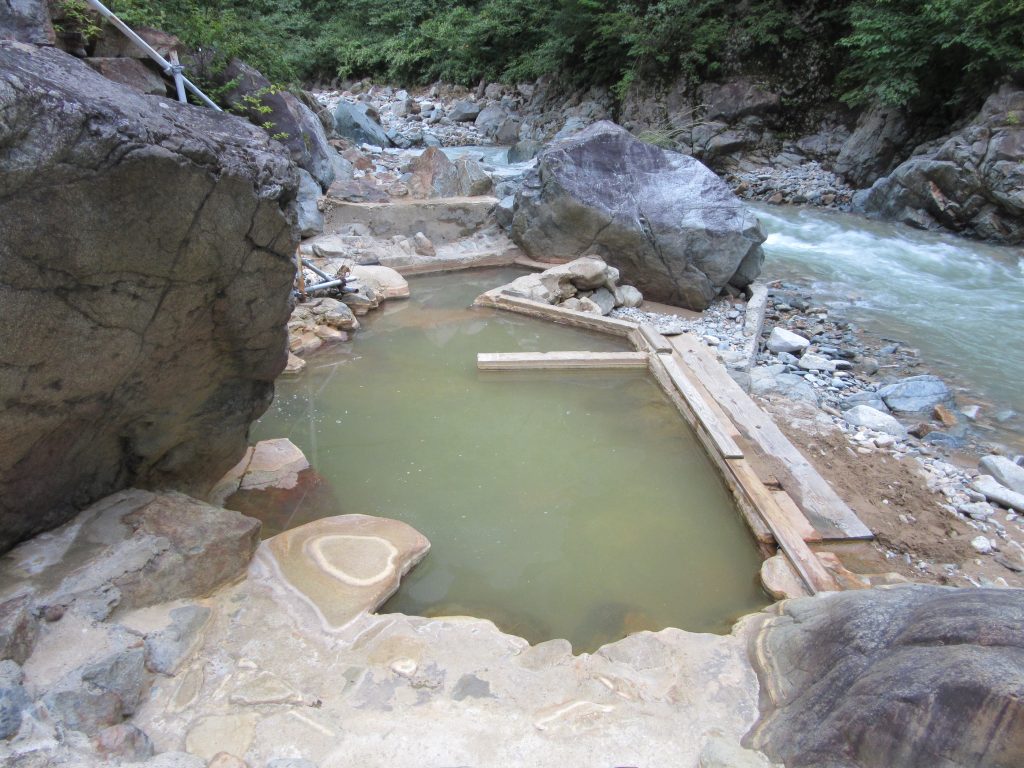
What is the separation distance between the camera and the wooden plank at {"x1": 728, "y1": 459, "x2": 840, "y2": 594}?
2.89 m

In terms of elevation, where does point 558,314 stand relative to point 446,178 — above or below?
below

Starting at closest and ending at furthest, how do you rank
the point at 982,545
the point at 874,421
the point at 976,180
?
the point at 982,545
the point at 874,421
the point at 976,180

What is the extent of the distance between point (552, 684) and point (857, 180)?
47.2ft

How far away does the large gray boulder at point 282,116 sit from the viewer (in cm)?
815

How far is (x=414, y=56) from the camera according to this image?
22094mm

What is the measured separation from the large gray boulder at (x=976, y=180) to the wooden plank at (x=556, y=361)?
885 centimetres

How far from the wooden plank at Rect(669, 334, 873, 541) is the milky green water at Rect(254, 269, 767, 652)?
360 millimetres

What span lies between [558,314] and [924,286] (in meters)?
5.78

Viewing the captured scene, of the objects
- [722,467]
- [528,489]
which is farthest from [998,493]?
[528,489]

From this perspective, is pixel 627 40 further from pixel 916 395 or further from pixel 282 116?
pixel 916 395

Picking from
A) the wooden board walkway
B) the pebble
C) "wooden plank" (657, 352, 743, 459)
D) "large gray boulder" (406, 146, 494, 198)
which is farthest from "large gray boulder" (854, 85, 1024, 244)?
the pebble

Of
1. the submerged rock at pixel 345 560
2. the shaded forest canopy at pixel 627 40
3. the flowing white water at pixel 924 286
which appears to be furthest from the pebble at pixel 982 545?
the shaded forest canopy at pixel 627 40

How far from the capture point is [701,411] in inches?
169

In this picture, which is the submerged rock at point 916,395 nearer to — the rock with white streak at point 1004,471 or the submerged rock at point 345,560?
the rock with white streak at point 1004,471
